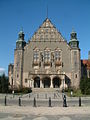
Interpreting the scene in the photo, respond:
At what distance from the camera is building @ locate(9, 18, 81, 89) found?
47.3 meters

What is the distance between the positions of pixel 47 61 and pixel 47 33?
901 cm

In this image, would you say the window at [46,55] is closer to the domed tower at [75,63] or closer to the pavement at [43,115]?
the domed tower at [75,63]

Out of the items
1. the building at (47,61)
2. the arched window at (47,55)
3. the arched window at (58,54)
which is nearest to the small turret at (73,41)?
the building at (47,61)

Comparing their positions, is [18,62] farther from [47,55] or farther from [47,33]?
[47,33]

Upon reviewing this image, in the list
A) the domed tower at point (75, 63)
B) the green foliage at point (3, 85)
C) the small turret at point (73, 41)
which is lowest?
the green foliage at point (3, 85)

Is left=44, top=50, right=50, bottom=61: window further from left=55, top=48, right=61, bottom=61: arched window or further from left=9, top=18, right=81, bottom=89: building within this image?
left=55, top=48, right=61, bottom=61: arched window

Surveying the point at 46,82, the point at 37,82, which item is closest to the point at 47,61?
the point at 46,82

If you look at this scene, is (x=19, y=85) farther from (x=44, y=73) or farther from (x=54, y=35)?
(x=54, y=35)

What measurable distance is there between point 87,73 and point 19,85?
22.9m

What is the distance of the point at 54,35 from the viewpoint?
170ft

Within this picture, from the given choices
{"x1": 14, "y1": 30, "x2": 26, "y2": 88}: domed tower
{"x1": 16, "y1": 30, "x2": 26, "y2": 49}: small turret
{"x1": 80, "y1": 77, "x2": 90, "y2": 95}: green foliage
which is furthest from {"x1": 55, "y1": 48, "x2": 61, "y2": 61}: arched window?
{"x1": 80, "y1": 77, "x2": 90, "y2": 95}: green foliage

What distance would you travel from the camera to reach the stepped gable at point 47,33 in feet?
169

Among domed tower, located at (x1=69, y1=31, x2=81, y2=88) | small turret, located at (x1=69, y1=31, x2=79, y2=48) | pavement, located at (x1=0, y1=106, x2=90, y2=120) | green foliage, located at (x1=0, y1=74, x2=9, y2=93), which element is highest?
small turret, located at (x1=69, y1=31, x2=79, y2=48)

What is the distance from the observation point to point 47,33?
52125 millimetres
